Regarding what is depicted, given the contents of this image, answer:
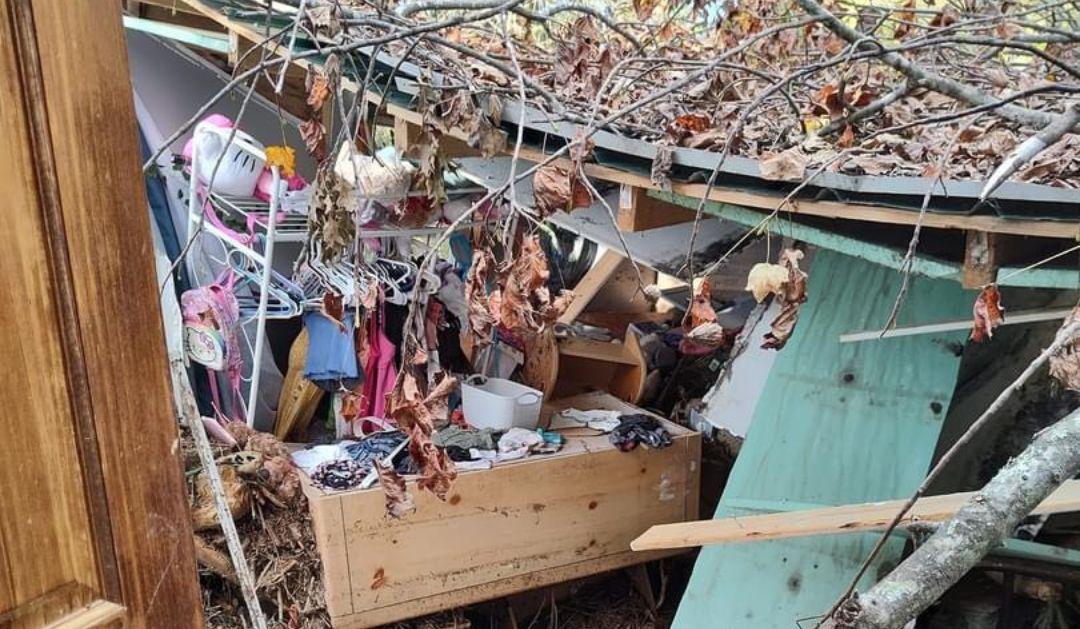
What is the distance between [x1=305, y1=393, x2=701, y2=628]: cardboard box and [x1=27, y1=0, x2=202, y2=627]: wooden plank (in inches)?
130

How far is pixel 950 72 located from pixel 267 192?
3988 millimetres

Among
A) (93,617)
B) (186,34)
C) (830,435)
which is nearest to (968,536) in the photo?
(93,617)

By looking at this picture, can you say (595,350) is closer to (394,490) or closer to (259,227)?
(259,227)

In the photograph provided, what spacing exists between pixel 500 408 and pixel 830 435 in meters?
2.09

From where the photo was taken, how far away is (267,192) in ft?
17.5

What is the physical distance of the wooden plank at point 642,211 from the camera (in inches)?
138

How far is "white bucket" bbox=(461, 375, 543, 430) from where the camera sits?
515cm

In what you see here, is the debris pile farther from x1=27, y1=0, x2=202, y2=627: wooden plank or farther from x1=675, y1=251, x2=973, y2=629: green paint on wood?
x1=27, y1=0, x2=202, y2=627: wooden plank

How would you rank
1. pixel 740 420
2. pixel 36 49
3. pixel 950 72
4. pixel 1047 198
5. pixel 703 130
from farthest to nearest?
pixel 740 420, pixel 950 72, pixel 703 130, pixel 1047 198, pixel 36 49

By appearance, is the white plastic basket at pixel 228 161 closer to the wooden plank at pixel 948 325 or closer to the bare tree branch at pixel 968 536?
the wooden plank at pixel 948 325

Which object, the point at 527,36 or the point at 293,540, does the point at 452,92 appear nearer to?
the point at 527,36

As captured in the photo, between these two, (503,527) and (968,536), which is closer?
(968,536)

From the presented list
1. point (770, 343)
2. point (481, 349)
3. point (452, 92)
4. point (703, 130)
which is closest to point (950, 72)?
point (703, 130)

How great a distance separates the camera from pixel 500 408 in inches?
203
